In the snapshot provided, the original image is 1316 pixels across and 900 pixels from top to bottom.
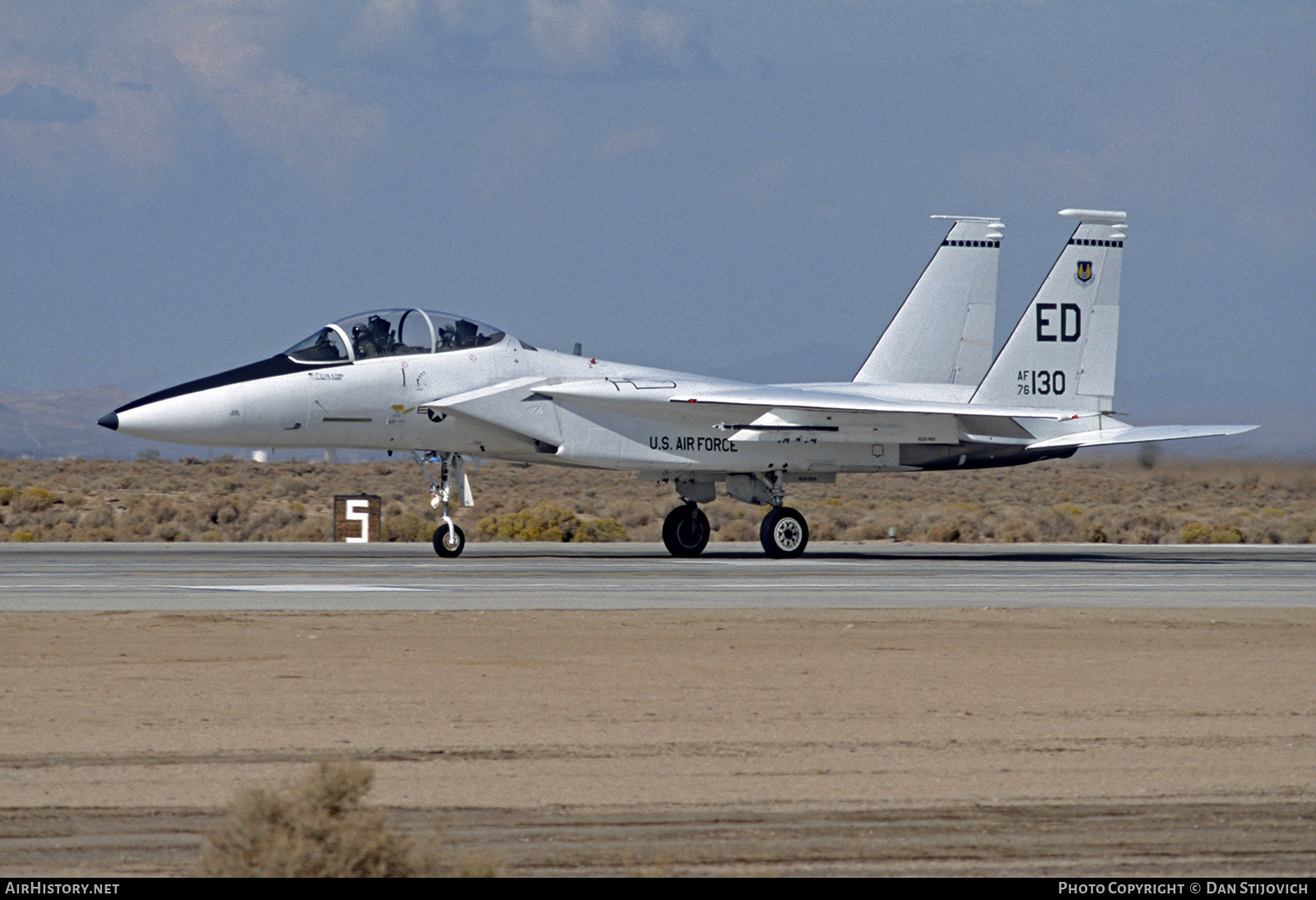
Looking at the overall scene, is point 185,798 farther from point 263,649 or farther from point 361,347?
point 361,347

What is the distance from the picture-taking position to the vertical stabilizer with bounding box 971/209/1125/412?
26.5m

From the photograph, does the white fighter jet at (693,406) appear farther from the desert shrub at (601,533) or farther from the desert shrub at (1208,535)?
the desert shrub at (1208,535)

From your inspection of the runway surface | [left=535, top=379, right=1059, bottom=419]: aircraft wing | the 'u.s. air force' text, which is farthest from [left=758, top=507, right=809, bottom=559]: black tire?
[left=535, top=379, right=1059, bottom=419]: aircraft wing

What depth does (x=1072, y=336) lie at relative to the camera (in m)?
26.8

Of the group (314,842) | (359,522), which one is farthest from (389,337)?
(314,842)

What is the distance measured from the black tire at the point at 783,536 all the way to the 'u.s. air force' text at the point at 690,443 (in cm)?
129

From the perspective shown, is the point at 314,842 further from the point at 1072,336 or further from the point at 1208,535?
the point at 1208,535

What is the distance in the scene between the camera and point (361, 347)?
76.3 ft

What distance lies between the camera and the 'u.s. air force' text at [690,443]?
2431cm

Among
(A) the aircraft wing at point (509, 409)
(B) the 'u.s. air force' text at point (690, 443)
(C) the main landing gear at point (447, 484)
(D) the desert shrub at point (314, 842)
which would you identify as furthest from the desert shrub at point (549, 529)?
(D) the desert shrub at point (314, 842)

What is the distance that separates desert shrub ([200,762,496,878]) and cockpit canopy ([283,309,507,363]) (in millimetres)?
18601

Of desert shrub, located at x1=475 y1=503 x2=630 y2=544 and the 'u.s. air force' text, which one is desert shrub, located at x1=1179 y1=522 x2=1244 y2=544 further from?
the 'u.s. air force' text

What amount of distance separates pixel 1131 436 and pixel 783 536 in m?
6.05

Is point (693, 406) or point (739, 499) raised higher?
point (693, 406)
